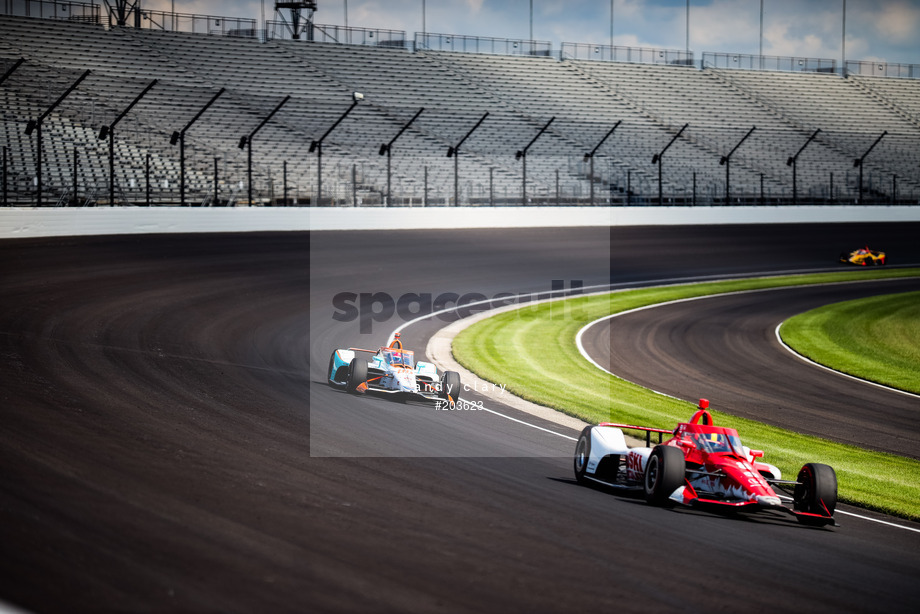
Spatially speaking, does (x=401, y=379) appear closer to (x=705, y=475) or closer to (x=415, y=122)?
(x=705, y=475)

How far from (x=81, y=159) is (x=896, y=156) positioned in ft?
161

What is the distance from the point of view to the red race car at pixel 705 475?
8672 millimetres

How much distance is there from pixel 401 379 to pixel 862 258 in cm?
3042

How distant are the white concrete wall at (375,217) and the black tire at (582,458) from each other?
20.7 meters

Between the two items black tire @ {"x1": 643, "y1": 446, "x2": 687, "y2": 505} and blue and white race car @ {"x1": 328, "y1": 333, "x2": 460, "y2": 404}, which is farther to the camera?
blue and white race car @ {"x1": 328, "y1": 333, "x2": 460, "y2": 404}

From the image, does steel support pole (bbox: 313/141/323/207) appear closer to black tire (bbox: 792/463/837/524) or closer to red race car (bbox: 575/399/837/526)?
red race car (bbox: 575/399/837/526)

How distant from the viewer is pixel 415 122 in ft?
152

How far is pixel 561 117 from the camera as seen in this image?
51875 mm

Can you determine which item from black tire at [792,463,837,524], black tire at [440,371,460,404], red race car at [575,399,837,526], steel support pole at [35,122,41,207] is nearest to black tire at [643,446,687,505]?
red race car at [575,399,837,526]

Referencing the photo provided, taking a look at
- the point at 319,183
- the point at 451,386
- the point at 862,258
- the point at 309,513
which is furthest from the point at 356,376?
the point at 862,258

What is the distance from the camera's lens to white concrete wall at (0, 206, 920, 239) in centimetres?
2684

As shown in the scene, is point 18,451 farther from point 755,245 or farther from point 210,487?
point 755,245

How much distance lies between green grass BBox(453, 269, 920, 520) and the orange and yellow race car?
1484 centimetres

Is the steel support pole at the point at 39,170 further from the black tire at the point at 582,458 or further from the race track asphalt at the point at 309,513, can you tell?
the black tire at the point at 582,458
